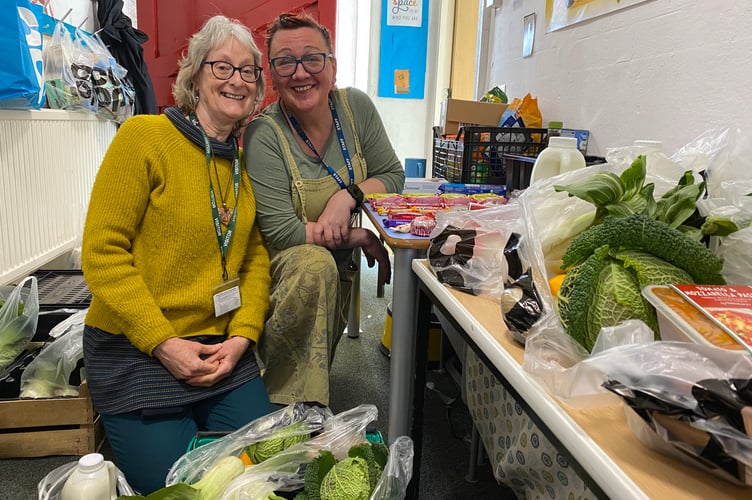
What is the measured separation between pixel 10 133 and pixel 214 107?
3.26 ft

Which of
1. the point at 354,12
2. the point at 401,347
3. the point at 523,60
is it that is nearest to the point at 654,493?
the point at 401,347

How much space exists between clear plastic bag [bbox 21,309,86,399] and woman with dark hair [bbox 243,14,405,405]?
24.9 inches

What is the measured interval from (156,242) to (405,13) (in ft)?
10.6

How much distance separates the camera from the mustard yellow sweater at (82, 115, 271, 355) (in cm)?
124

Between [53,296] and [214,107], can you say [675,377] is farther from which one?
[53,296]

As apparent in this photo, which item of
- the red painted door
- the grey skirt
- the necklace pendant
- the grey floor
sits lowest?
the grey floor

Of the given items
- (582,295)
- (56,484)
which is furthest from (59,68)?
(582,295)

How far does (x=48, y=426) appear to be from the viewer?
5.31 ft

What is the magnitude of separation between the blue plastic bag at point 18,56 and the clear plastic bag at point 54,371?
0.82 m

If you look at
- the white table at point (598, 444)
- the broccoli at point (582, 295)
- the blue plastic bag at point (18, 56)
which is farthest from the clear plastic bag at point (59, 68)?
the broccoli at point (582, 295)

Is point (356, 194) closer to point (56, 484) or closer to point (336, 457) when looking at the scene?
point (336, 457)

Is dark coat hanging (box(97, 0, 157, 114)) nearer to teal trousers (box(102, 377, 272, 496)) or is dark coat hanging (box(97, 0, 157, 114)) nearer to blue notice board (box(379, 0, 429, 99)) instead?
blue notice board (box(379, 0, 429, 99))

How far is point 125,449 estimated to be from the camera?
1.31 metres

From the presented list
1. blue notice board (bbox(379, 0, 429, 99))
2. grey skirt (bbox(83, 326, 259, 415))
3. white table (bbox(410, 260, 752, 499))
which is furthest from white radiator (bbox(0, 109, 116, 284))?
blue notice board (bbox(379, 0, 429, 99))
